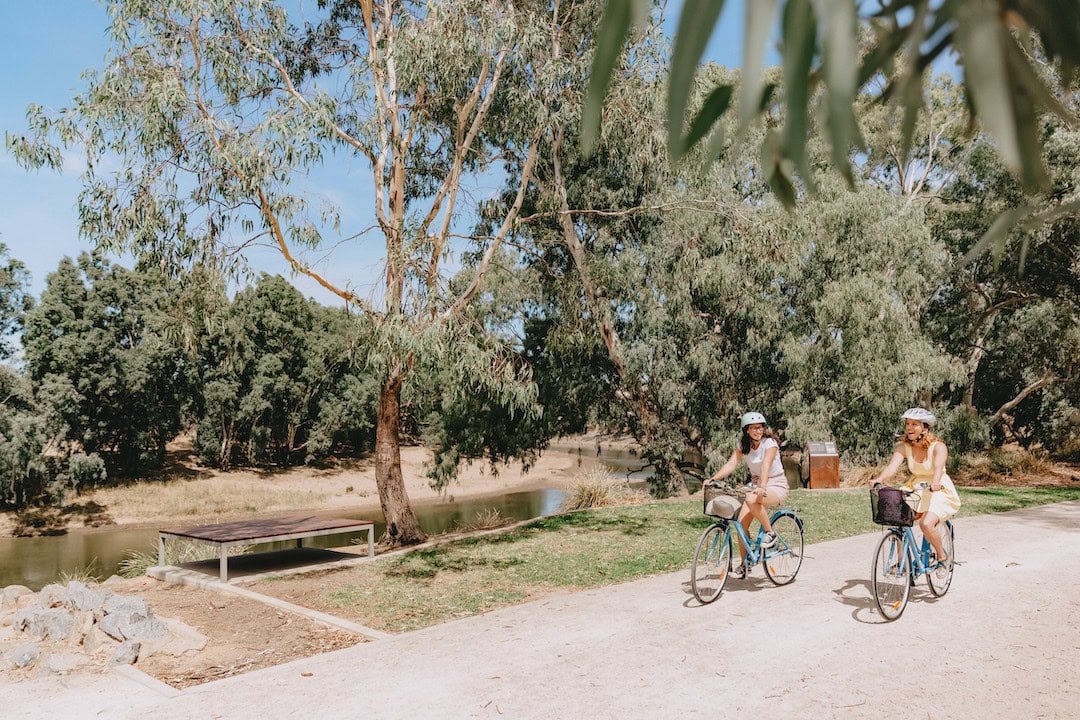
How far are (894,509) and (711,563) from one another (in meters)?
1.61

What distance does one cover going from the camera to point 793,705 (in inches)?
174

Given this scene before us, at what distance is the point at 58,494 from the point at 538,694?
3237 centimetres

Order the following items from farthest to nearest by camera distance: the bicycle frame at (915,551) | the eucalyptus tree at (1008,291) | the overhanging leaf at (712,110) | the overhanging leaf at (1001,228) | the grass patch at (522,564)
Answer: the eucalyptus tree at (1008,291) → the grass patch at (522,564) → the bicycle frame at (915,551) → the overhanging leaf at (1001,228) → the overhanging leaf at (712,110)

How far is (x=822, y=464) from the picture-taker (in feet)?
57.2

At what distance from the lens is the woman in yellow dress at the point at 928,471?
6.32 m

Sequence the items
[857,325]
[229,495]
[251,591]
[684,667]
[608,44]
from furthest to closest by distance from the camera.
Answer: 1. [229,495]
2. [857,325]
3. [251,591]
4. [684,667]
5. [608,44]

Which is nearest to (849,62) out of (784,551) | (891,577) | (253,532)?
(891,577)

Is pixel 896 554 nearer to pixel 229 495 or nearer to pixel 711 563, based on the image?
pixel 711 563

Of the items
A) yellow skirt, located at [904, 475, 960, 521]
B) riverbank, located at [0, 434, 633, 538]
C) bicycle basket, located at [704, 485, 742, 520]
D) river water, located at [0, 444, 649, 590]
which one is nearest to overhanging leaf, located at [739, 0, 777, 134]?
bicycle basket, located at [704, 485, 742, 520]

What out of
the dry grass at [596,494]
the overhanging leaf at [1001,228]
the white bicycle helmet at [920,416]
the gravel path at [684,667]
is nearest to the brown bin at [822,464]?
the dry grass at [596,494]

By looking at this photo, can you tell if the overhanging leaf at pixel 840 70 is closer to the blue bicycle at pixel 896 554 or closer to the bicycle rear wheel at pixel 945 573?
the blue bicycle at pixel 896 554

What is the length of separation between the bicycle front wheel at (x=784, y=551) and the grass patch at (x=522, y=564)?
1652 millimetres

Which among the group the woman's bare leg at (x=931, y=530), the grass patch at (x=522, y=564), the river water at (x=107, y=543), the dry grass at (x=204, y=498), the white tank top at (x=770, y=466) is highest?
the white tank top at (x=770, y=466)

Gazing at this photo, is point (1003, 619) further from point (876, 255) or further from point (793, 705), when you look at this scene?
point (876, 255)
